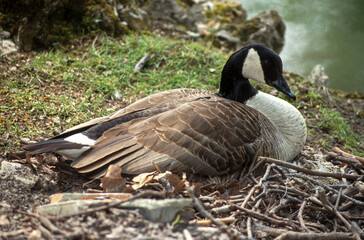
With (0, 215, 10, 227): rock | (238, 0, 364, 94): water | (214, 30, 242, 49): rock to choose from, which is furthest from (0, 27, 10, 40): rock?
(238, 0, 364, 94): water

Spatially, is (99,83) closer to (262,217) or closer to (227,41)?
(262,217)

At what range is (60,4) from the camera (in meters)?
5.87

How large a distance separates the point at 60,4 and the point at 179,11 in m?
3.04

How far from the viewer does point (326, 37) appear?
11070mm

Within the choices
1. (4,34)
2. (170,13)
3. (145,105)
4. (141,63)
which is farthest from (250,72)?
(170,13)

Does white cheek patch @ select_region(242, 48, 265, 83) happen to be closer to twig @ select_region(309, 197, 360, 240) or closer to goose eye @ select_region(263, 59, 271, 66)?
goose eye @ select_region(263, 59, 271, 66)

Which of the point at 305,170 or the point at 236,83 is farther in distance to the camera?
the point at 236,83

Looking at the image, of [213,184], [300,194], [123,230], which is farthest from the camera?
[213,184]

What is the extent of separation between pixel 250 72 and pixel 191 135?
1.27 metres

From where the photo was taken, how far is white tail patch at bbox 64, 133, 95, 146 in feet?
11.1

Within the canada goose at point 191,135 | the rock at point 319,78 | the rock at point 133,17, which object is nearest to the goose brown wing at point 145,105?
the canada goose at point 191,135

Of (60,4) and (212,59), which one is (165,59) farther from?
(60,4)

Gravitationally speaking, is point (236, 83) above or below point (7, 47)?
above

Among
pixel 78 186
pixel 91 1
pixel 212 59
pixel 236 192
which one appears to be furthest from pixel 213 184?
pixel 91 1
